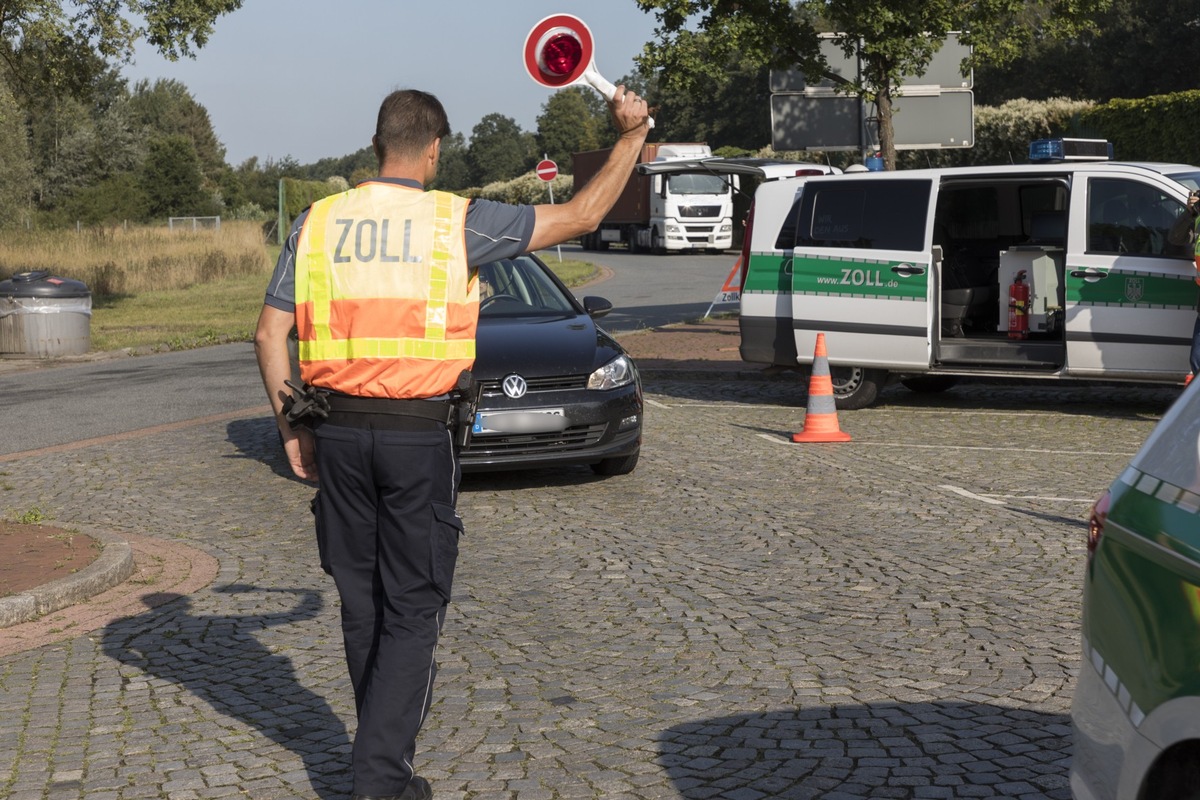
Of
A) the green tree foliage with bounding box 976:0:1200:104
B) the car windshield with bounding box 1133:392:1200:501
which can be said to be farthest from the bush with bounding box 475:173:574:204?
the car windshield with bounding box 1133:392:1200:501

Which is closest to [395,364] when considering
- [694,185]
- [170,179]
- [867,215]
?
[867,215]

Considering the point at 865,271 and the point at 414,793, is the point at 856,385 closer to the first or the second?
the point at 865,271

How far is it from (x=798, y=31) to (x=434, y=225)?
57.4ft

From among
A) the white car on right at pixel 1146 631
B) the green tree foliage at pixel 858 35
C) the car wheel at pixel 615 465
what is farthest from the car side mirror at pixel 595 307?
the green tree foliage at pixel 858 35

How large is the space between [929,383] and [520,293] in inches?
206

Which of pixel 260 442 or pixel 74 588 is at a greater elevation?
pixel 74 588

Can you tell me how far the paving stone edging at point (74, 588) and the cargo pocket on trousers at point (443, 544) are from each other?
3335 millimetres

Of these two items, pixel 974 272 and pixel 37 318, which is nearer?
pixel 974 272

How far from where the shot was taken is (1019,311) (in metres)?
13.2

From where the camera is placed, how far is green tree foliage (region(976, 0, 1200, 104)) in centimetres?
5531

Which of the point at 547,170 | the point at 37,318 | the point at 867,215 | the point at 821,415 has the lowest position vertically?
the point at 821,415

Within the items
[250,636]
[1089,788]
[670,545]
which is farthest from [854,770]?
[670,545]

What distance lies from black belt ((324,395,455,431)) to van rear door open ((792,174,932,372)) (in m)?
8.99

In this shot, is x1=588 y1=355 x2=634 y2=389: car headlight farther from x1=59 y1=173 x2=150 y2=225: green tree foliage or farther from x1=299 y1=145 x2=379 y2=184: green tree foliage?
x1=299 y1=145 x2=379 y2=184: green tree foliage
